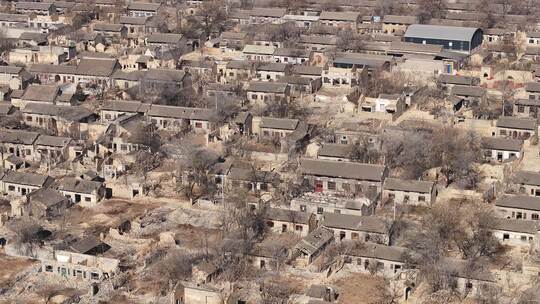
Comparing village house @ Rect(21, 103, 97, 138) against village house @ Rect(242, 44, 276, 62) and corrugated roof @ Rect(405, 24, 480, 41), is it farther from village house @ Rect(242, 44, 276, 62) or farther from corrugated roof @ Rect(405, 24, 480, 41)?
corrugated roof @ Rect(405, 24, 480, 41)

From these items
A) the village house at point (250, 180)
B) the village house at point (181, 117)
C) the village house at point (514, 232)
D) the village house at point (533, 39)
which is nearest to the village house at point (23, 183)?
the village house at point (250, 180)

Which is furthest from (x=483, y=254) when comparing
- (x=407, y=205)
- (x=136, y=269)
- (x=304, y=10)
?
(x=304, y=10)

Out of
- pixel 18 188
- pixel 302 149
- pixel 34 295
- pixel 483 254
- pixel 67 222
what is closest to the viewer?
pixel 34 295

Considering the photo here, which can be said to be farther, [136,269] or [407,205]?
[407,205]

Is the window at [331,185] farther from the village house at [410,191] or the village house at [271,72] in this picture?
the village house at [271,72]

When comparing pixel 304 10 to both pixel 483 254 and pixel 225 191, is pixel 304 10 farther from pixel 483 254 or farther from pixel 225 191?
pixel 483 254

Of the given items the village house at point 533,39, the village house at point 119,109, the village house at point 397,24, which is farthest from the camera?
the village house at point 397,24
